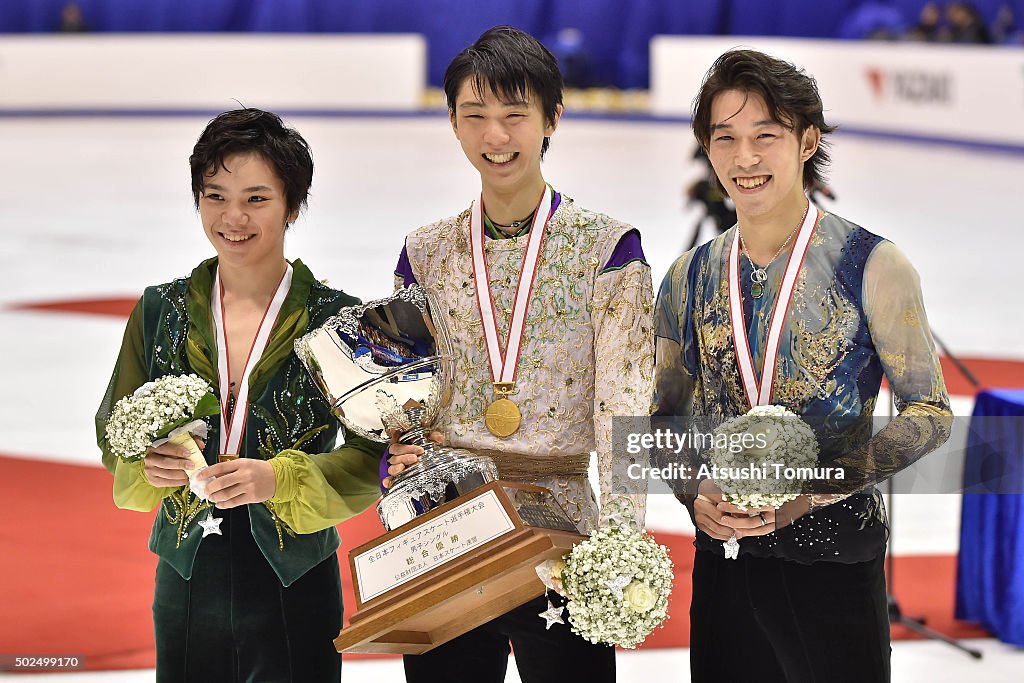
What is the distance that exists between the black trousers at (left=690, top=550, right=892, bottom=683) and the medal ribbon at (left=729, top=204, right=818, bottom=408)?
0.28m

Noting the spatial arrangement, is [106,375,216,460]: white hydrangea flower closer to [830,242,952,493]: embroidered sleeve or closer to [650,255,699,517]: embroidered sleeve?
[650,255,699,517]: embroidered sleeve

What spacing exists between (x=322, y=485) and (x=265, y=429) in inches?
6.3

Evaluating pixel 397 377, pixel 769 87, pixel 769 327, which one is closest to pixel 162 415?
pixel 397 377

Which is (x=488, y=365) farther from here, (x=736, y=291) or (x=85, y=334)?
(x=85, y=334)

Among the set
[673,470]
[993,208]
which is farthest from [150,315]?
[993,208]

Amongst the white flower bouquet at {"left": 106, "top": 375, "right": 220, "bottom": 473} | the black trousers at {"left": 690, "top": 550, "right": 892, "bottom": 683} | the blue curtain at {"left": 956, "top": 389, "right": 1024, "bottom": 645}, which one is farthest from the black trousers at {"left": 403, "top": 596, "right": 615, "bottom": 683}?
the blue curtain at {"left": 956, "top": 389, "right": 1024, "bottom": 645}

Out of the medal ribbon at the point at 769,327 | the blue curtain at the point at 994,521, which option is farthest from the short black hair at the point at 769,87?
the blue curtain at the point at 994,521

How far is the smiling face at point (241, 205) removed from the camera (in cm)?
233

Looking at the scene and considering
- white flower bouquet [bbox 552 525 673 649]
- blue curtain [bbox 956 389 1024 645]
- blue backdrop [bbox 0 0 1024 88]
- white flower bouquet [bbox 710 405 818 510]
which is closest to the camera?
white flower bouquet [bbox 552 525 673 649]

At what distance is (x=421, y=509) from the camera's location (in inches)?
82.5

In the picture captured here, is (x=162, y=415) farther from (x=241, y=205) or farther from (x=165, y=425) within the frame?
(x=241, y=205)

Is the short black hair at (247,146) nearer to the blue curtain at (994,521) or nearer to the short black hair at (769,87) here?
the short black hair at (769,87)

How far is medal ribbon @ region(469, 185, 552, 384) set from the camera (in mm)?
2254

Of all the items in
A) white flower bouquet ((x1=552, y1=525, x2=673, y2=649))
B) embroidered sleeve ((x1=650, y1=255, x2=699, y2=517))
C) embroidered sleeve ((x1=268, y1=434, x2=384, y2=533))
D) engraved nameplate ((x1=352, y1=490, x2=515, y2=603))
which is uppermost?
embroidered sleeve ((x1=650, y1=255, x2=699, y2=517))
